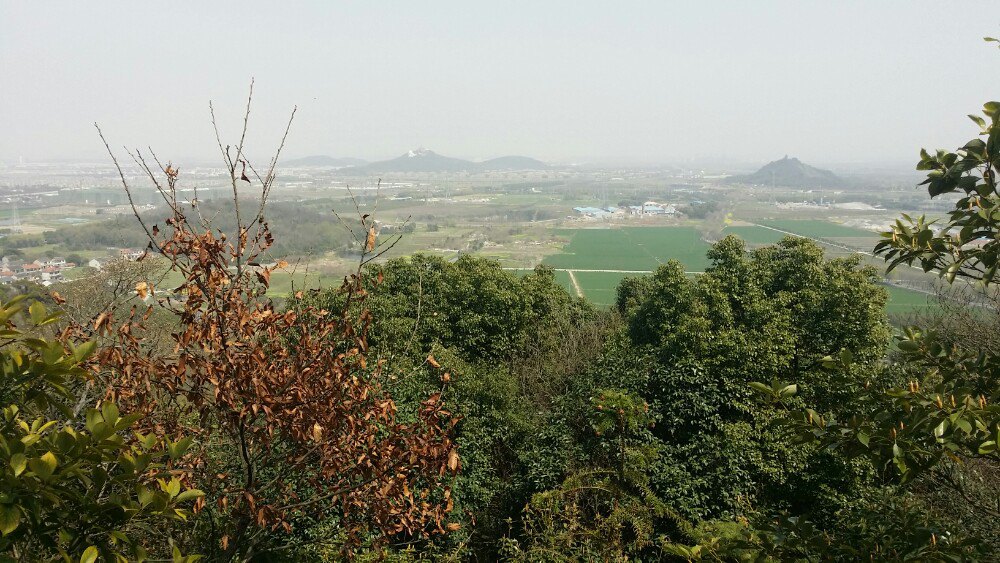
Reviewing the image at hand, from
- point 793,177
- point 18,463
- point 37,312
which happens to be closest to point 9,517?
point 18,463

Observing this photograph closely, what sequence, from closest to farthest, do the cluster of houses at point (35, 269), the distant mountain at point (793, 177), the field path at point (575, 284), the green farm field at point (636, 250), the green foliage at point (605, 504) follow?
1. the green foliage at point (605, 504)
2. the cluster of houses at point (35, 269)
3. the field path at point (575, 284)
4. the green farm field at point (636, 250)
5. the distant mountain at point (793, 177)

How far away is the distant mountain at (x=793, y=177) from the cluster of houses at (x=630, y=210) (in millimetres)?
30995

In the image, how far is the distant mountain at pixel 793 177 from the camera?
3474 inches

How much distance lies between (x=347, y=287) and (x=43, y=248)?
4256cm

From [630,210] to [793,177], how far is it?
1748 inches

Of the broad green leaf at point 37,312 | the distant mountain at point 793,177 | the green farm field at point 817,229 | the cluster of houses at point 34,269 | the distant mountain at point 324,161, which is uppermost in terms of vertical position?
the distant mountain at point 324,161

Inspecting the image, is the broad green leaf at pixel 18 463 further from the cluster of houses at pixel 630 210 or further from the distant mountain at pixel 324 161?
the distant mountain at pixel 324 161

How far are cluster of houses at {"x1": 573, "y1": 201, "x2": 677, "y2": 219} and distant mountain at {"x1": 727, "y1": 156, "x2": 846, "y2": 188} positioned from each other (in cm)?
3099

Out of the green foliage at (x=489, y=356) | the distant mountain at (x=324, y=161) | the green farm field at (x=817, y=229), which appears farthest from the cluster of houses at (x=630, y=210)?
the distant mountain at (x=324, y=161)

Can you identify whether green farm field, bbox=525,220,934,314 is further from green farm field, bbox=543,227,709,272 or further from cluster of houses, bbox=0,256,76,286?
cluster of houses, bbox=0,256,76,286

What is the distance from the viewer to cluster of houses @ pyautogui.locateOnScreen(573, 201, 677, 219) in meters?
68.1

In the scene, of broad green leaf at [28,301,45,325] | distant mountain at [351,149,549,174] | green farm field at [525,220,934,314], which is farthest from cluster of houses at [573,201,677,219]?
distant mountain at [351,149,549,174]

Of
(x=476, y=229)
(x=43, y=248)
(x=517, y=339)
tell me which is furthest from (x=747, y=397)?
(x=476, y=229)

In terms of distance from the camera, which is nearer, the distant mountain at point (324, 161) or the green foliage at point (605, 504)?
the green foliage at point (605, 504)
